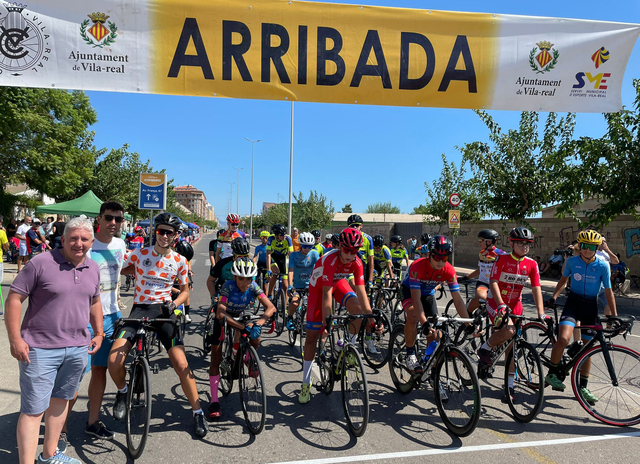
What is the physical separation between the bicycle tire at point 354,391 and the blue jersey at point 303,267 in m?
3.24

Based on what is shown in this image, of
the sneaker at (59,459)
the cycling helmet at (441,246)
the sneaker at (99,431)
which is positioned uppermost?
the cycling helmet at (441,246)

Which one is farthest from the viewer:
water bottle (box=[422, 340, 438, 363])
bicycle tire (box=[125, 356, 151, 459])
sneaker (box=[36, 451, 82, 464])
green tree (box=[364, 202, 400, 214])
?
green tree (box=[364, 202, 400, 214])

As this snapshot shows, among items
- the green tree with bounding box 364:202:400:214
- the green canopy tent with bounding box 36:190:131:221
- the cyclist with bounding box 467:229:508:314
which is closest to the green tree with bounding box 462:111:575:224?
the cyclist with bounding box 467:229:508:314

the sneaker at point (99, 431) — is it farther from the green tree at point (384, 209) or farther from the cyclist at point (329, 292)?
the green tree at point (384, 209)

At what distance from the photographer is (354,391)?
4.00 m

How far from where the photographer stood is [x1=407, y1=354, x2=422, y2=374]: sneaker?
15.0ft

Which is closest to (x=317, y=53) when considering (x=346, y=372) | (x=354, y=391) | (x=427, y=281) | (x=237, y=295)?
(x=237, y=295)

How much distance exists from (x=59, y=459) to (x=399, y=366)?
349cm

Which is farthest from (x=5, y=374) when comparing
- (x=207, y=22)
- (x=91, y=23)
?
(x=207, y=22)

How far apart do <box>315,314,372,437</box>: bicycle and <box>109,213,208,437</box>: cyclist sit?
139 centimetres

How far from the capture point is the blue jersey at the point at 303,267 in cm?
741

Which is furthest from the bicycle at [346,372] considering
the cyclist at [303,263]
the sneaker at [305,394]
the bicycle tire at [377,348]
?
the cyclist at [303,263]

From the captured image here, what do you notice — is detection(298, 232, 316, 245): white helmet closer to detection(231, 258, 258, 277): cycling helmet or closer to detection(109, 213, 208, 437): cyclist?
detection(231, 258, 258, 277): cycling helmet

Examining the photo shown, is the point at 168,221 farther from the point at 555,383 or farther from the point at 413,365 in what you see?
the point at 555,383
